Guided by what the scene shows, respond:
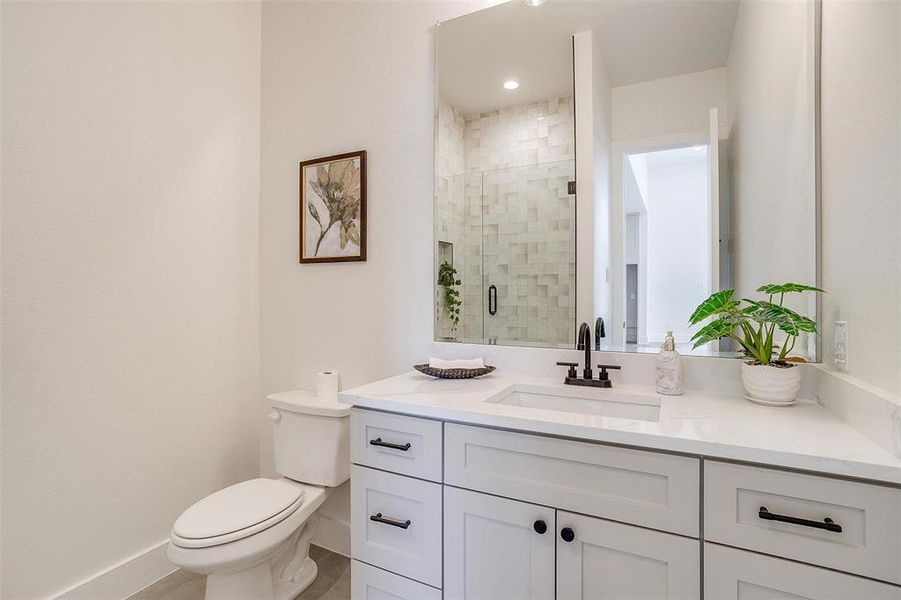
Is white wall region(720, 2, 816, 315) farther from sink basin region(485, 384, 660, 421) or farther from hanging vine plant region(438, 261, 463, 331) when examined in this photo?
hanging vine plant region(438, 261, 463, 331)

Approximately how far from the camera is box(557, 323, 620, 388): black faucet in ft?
4.67

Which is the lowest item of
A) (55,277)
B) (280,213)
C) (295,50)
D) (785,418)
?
(785,418)

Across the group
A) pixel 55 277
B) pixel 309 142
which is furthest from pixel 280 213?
pixel 55 277

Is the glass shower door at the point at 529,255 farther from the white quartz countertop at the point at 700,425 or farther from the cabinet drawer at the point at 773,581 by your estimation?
the cabinet drawer at the point at 773,581

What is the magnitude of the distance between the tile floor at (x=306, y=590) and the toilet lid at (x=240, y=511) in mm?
439

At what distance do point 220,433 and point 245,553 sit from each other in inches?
34.7

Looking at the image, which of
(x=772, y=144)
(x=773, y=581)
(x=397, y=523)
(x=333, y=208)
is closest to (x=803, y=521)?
(x=773, y=581)

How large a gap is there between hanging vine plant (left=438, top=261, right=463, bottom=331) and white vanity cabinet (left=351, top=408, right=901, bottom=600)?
0.62 metres

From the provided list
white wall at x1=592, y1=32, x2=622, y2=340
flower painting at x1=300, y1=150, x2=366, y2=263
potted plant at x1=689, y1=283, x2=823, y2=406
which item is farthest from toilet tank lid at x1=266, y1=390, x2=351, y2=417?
potted plant at x1=689, y1=283, x2=823, y2=406

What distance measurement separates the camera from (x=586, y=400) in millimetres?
1374

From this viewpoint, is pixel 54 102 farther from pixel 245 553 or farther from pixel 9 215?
pixel 245 553

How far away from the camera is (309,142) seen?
215 cm

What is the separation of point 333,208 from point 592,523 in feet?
5.49

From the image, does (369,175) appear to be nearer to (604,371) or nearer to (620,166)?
(620,166)
